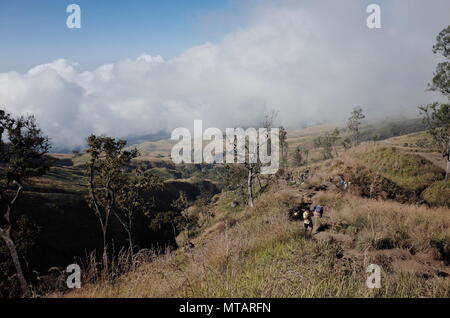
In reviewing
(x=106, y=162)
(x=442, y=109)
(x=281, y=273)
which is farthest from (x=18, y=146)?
(x=442, y=109)

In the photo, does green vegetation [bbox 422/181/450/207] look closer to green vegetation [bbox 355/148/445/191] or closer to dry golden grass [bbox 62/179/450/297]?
green vegetation [bbox 355/148/445/191]

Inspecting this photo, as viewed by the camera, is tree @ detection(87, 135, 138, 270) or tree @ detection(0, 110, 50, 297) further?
tree @ detection(87, 135, 138, 270)

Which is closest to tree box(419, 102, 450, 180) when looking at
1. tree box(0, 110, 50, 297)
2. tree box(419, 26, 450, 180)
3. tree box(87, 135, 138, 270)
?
tree box(419, 26, 450, 180)

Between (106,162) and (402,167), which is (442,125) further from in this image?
(106,162)

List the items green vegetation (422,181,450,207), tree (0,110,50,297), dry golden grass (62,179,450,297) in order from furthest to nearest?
tree (0,110,50,297)
green vegetation (422,181,450,207)
dry golden grass (62,179,450,297)

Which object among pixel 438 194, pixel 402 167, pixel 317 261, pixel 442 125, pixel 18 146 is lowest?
pixel 438 194

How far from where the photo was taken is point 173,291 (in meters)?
4.93

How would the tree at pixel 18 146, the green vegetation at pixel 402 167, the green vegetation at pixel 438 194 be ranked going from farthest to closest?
the green vegetation at pixel 402 167
the tree at pixel 18 146
the green vegetation at pixel 438 194

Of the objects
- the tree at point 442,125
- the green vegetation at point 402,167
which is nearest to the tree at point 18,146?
the green vegetation at point 402,167

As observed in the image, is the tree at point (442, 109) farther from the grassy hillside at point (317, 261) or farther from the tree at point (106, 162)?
the tree at point (106, 162)

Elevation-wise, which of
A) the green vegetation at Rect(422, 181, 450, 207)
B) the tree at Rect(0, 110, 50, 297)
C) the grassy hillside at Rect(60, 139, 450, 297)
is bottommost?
the green vegetation at Rect(422, 181, 450, 207)

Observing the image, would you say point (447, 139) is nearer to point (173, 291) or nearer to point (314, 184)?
point (314, 184)
